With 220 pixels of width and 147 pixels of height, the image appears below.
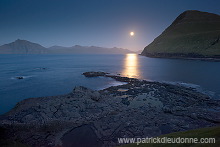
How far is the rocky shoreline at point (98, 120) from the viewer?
19.8 metres

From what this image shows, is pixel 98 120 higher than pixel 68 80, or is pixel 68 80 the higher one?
pixel 68 80

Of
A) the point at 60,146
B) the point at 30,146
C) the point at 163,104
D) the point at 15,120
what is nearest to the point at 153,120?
the point at 163,104

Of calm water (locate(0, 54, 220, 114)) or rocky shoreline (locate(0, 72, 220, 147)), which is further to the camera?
calm water (locate(0, 54, 220, 114))

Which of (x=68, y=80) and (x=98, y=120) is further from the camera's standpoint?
(x=68, y=80)

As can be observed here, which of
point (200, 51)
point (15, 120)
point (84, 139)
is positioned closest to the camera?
point (84, 139)

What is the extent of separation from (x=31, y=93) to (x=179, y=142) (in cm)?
4795

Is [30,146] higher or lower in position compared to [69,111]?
lower

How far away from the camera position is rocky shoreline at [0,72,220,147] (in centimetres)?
1975

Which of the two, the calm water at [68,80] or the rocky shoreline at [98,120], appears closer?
the rocky shoreline at [98,120]

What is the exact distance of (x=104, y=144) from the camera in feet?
60.5

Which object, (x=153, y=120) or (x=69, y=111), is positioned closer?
(x=153, y=120)

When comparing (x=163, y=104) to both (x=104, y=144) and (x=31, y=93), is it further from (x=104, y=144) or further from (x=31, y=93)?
(x=31, y=93)

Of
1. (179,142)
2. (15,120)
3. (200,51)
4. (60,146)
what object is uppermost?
(200,51)

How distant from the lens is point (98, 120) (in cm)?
2414
